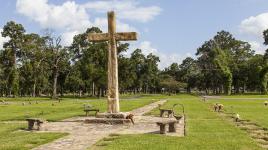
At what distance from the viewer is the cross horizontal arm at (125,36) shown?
22281mm

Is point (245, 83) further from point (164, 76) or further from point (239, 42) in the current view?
point (164, 76)

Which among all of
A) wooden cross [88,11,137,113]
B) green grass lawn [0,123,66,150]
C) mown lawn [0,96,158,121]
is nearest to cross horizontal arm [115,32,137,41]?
wooden cross [88,11,137,113]

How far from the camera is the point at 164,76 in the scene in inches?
5320

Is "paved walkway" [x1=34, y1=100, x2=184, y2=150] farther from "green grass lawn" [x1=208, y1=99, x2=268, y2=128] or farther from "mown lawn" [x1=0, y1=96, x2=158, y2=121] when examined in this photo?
"green grass lawn" [x1=208, y1=99, x2=268, y2=128]

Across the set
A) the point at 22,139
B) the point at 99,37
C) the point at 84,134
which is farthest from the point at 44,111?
the point at 22,139

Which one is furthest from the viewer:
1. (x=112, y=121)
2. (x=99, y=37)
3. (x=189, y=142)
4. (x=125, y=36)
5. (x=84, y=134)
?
(x=99, y=37)

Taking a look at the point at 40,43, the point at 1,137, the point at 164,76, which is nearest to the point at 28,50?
the point at 40,43

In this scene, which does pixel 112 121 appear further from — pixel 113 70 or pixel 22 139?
pixel 22 139

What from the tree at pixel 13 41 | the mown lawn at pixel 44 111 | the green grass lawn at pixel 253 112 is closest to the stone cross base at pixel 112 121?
the mown lawn at pixel 44 111

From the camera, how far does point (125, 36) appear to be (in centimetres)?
2239

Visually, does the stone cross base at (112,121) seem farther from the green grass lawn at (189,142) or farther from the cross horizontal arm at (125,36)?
the green grass lawn at (189,142)

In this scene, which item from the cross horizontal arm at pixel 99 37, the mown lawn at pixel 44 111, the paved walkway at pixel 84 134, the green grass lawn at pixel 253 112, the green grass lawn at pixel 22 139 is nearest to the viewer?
the green grass lawn at pixel 22 139

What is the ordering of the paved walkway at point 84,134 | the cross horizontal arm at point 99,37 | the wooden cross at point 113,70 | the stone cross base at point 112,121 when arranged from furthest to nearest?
the cross horizontal arm at point 99,37
the wooden cross at point 113,70
the stone cross base at point 112,121
the paved walkway at point 84,134

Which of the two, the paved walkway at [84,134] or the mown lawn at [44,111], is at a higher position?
the mown lawn at [44,111]
